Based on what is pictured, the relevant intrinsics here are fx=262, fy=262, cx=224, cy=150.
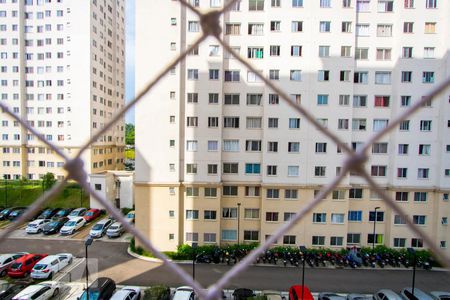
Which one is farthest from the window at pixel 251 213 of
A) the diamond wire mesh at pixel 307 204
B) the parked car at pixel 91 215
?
the diamond wire mesh at pixel 307 204

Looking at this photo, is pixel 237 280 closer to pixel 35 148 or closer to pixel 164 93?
pixel 164 93

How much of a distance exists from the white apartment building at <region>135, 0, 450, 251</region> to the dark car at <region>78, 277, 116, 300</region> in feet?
10.9

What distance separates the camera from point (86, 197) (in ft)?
62.6

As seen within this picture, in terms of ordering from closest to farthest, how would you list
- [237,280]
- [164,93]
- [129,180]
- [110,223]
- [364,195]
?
[237,280], [164,93], [364,195], [110,223], [129,180]

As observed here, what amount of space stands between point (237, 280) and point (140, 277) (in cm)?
365

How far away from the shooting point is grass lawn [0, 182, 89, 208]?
18.5 metres

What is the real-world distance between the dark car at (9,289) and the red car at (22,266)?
87 cm

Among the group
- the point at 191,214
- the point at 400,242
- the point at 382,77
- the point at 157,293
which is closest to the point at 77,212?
the point at 191,214

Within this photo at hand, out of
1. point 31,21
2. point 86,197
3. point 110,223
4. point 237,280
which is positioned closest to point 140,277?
point 237,280

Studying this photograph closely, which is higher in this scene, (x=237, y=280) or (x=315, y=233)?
(x=315, y=233)

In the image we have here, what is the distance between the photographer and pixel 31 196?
19312mm

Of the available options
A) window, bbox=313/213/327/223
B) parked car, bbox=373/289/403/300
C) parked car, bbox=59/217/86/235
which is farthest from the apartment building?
parked car, bbox=373/289/403/300

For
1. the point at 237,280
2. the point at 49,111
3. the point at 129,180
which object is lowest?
the point at 237,280

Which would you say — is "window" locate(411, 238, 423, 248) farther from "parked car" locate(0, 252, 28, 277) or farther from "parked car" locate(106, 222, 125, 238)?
"parked car" locate(0, 252, 28, 277)
